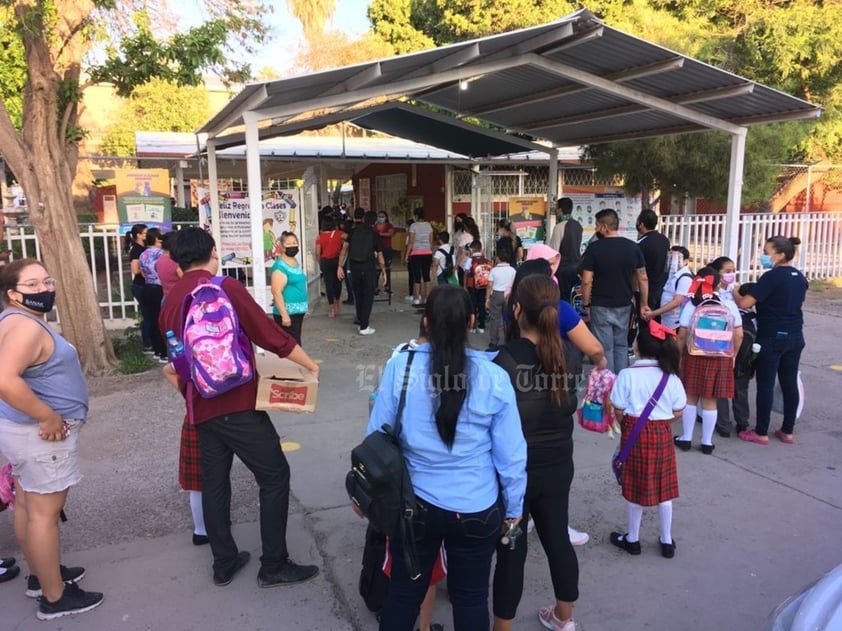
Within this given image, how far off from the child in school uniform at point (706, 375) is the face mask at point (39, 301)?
4.11m

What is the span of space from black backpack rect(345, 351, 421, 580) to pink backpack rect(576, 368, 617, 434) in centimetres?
179

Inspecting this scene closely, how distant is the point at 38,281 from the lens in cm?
291

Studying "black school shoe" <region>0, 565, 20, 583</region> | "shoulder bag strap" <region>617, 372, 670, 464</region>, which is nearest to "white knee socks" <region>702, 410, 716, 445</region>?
"shoulder bag strap" <region>617, 372, 670, 464</region>

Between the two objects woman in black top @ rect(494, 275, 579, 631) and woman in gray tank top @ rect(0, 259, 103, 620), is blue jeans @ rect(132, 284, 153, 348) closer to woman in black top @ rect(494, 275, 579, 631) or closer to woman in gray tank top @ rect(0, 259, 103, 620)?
woman in gray tank top @ rect(0, 259, 103, 620)

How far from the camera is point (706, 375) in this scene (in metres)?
4.86

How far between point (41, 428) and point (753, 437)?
491cm

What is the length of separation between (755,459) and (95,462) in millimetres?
4941

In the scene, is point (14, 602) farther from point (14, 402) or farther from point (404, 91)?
point (404, 91)

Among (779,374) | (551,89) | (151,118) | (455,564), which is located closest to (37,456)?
(455,564)

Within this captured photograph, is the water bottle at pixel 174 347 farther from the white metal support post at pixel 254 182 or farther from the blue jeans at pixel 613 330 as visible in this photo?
the blue jeans at pixel 613 330

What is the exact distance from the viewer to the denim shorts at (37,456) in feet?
9.37

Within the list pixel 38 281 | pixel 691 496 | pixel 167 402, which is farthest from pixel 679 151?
pixel 38 281

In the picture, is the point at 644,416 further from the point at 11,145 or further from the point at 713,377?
the point at 11,145

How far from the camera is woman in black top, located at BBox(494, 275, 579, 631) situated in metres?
2.58
